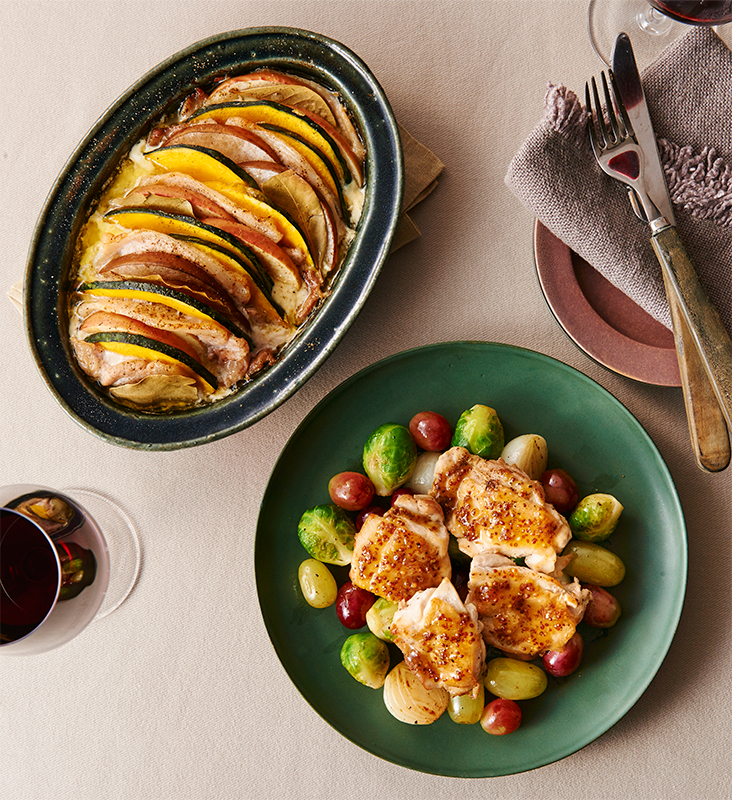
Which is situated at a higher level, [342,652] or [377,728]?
[342,652]

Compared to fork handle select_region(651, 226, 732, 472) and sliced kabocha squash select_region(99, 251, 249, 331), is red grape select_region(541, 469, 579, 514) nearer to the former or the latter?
fork handle select_region(651, 226, 732, 472)

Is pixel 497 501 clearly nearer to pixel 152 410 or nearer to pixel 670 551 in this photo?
→ pixel 670 551

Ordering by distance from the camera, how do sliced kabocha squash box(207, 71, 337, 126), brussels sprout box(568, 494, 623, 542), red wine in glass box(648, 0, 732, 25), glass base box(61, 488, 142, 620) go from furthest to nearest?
glass base box(61, 488, 142, 620) → sliced kabocha squash box(207, 71, 337, 126) → brussels sprout box(568, 494, 623, 542) → red wine in glass box(648, 0, 732, 25)

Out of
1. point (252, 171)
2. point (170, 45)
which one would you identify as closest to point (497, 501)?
point (252, 171)

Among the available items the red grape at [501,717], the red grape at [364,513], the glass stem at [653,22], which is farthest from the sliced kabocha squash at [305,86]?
the red grape at [501,717]

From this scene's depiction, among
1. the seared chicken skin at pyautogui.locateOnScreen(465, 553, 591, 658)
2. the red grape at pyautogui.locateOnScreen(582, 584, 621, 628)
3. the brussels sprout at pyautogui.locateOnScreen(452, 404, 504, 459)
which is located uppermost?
the brussels sprout at pyautogui.locateOnScreen(452, 404, 504, 459)

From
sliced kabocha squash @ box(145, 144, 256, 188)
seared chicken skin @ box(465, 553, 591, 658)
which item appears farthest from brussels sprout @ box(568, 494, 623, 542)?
sliced kabocha squash @ box(145, 144, 256, 188)

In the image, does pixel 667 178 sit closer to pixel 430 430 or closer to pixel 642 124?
pixel 642 124
